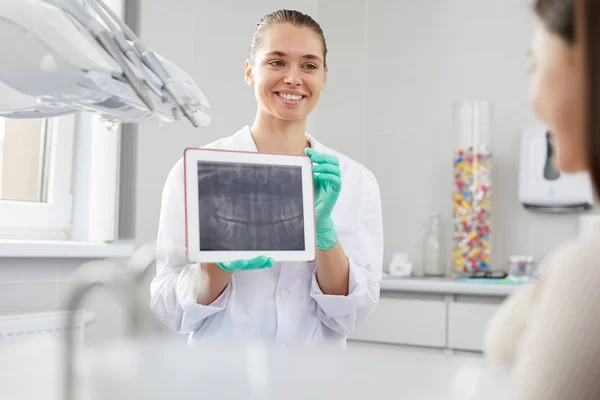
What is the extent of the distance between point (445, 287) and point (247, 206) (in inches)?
51.6

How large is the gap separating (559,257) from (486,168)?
2444 millimetres


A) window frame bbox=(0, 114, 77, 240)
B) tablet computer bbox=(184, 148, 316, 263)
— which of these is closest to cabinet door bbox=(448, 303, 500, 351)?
tablet computer bbox=(184, 148, 316, 263)

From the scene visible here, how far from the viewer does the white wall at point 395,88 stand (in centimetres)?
271

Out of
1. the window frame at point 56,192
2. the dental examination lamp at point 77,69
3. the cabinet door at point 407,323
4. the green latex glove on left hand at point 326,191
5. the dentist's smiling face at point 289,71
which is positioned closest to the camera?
the dental examination lamp at point 77,69

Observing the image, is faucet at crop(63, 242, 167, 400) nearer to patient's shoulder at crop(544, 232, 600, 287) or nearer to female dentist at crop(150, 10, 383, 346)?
patient's shoulder at crop(544, 232, 600, 287)

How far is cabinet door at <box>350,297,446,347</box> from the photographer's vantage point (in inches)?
100

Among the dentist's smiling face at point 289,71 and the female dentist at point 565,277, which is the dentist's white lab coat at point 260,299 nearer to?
the dentist's smiling face at point 289,71

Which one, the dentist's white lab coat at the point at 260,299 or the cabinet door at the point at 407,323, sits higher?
the dentist's white lab coat at the point at 260,299

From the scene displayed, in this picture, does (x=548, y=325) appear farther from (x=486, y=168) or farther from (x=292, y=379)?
(x=486, y=168)

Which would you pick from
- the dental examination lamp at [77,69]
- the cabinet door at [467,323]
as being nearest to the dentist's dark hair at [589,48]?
the dental examination lamp at [77,69]

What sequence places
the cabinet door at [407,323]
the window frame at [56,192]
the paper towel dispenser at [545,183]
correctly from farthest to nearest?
the paper towel dispenser at [545,183], the cabinet door at [407,323], the window frame at [56,192]

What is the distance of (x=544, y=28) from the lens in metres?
0.44

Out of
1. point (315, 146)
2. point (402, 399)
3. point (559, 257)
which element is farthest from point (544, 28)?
point (315, 146)

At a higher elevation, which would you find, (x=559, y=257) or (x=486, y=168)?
(x=486, y=168)
